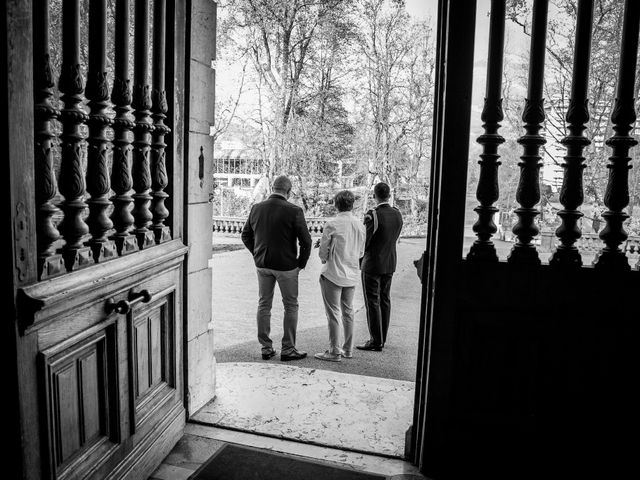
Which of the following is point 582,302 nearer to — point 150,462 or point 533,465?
point 533,465

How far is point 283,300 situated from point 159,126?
8.40ft

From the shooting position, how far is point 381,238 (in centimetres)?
512

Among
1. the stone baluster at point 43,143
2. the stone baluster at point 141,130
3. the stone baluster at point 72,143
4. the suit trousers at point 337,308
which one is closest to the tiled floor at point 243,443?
the stone baluster at point 141,130

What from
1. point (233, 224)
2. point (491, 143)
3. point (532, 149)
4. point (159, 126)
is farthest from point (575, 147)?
point (233, 224)

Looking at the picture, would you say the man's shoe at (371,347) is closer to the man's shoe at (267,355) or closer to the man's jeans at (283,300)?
the man's jeans at (283,300)

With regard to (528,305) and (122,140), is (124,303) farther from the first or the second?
(528,305)

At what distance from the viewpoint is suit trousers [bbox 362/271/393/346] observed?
5.30m

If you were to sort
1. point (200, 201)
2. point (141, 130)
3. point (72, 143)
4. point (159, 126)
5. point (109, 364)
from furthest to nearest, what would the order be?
point (200, 201) → point (159, 126) → point (141, 130) → point (109, 364) → point (72, 143)

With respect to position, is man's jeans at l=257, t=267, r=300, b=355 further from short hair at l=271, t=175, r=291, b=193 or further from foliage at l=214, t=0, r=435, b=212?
foliage at l=214, t=0, r=435, b=212

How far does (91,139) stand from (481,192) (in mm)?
1884

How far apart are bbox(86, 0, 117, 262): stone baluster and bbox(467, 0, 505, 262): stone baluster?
1800mm

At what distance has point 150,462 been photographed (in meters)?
2.84

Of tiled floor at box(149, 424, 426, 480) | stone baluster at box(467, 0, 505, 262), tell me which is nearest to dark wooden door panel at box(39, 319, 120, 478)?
tiled floor at box(149, 424, 426, 480)

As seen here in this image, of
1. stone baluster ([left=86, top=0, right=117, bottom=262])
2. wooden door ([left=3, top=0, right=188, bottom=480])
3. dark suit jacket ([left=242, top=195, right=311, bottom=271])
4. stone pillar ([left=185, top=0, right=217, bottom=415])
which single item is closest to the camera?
wooden door ([left=3, top=0, right=188, bottom=480])
